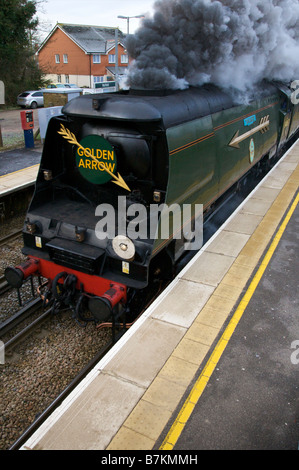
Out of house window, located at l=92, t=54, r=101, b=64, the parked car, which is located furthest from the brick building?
the parked car

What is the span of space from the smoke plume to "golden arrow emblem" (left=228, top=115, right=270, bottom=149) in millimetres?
898

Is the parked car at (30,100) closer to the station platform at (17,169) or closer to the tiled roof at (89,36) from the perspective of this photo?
the station platform at (17,169)

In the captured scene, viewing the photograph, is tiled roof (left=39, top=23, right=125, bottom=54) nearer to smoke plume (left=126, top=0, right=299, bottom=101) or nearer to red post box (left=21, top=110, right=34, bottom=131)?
red post box (left=21, top=110, right=34, bottom=131)

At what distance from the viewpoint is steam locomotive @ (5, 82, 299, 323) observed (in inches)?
183

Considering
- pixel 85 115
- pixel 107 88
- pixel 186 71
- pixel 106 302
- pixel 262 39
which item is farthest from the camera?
pixel 107 88

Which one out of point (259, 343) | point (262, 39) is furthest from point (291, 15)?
point (259, 343)

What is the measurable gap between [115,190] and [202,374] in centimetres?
283

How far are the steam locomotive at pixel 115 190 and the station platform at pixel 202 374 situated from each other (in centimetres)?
64

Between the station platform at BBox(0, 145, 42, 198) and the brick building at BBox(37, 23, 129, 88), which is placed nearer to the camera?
the station platform at BBox(0, 145, 42, 198)

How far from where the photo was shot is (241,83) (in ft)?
23.7


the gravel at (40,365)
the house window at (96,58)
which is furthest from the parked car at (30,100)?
the gravel at (40,365)

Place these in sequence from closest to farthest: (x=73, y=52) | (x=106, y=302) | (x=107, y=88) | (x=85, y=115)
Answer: (x=106, y=302) → (x=85, y=115) → (x=107, y=88) → (x=73, y=52)

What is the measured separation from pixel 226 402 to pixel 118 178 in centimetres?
304

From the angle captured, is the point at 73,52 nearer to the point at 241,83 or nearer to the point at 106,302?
the point at 241,83
